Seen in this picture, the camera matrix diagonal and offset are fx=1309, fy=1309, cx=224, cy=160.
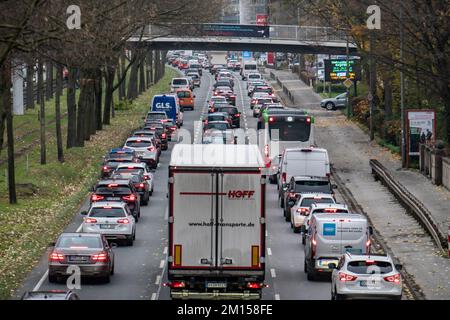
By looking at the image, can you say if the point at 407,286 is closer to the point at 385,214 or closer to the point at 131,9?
the point at 385,214

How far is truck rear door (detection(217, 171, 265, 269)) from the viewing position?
26953mm

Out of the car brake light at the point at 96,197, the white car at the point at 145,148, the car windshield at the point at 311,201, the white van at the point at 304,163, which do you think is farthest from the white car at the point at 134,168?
the car windshield at the point at 311,201

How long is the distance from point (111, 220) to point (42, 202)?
11.2 metres

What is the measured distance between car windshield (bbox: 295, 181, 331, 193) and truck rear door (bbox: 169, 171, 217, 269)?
1772cm

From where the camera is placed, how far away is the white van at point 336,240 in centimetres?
3244

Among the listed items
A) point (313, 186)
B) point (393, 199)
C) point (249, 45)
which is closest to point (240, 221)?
point (313, 186)

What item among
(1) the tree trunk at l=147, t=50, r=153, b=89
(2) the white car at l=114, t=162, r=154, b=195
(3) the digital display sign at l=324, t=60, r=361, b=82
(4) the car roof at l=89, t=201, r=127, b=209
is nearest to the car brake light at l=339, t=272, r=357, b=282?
(4) the car roof at l=89, t=201, r=127, b=209

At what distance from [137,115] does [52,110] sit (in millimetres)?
10514

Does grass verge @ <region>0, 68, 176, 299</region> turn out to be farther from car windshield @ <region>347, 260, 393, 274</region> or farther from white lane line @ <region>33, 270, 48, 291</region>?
car windshield @ <region>347, 260, 393, 274</region>

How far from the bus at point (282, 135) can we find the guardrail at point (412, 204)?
339 cm

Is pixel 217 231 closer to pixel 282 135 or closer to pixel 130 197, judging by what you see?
pixel 130 197

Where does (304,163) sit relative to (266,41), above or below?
below

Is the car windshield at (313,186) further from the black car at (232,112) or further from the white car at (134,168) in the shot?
the black car at (232,112)

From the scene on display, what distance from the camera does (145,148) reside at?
6012 cm
